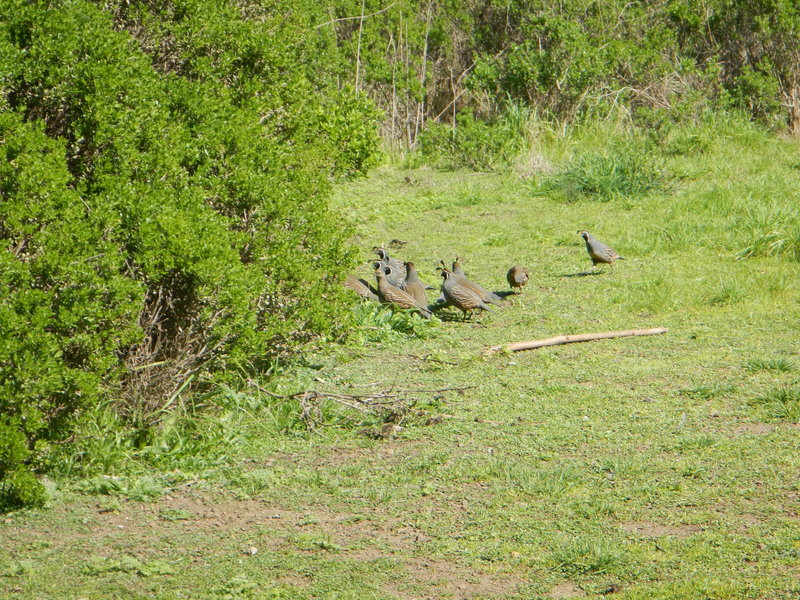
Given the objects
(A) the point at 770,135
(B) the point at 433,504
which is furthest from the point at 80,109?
(A) the point at 770,135

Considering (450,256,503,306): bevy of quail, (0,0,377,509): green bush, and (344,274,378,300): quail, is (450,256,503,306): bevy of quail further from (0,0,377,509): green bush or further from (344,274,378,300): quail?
(0,0,377,509): green bush

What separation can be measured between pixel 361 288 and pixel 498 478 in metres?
4.05

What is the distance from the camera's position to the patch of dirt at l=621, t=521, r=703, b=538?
4664 mm

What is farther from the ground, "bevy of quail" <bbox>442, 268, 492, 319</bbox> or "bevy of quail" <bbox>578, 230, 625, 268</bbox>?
"bevy of quail" <bbox>578, 230, 625, 268</bbox>

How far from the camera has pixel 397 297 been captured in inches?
346

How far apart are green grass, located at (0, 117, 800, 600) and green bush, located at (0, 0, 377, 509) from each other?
19.3 inches

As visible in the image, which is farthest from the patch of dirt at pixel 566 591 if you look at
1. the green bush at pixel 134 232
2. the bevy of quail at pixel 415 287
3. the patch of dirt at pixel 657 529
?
the bevy of quail at pixel 415 287

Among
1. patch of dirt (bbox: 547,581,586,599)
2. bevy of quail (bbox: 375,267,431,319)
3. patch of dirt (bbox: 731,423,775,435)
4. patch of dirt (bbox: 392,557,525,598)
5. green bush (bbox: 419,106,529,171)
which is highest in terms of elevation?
green bush (bbox: 419,106,529,171)

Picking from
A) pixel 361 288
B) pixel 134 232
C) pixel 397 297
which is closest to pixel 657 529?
pixel 134 232

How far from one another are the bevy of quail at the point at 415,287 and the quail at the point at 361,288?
341mm

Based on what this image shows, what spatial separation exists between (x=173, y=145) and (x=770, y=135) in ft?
41.7

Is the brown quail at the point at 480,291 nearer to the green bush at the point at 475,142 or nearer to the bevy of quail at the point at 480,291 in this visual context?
the bevy of quail at the point at 480,291

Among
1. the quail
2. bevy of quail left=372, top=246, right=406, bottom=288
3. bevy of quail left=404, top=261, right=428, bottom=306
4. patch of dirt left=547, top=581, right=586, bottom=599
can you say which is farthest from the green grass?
bevy of quail left=372, top=246, right=406, bottom=288

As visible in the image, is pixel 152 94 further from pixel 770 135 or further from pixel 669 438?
pixel 770 135
